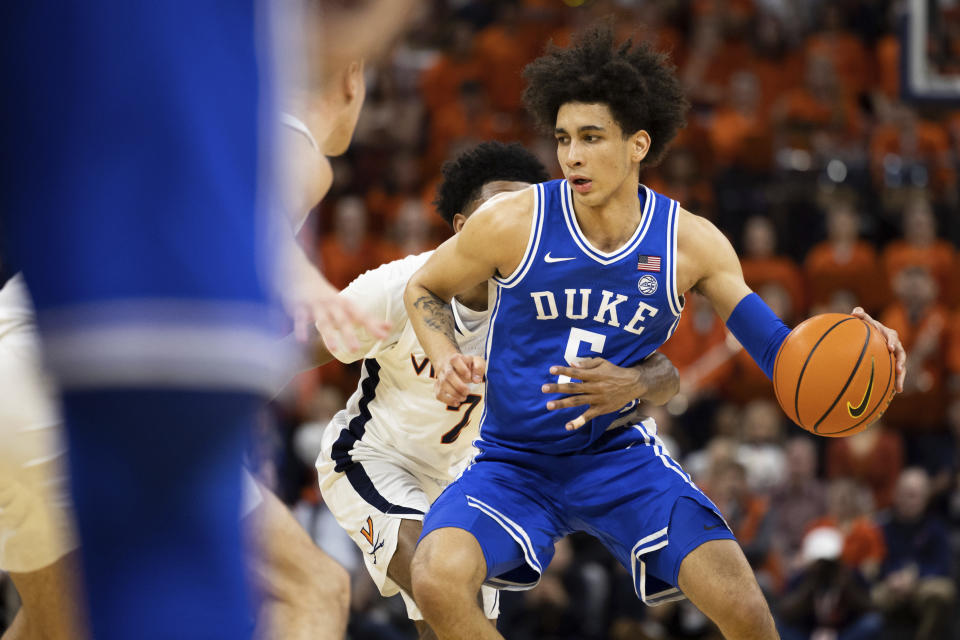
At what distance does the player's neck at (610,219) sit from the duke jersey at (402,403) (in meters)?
0.72

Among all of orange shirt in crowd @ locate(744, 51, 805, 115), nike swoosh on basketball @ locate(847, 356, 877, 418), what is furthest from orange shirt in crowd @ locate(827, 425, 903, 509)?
nike swoosh on basketball @ locate(847, 356, 877, 418)

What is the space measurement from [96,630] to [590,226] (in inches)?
126

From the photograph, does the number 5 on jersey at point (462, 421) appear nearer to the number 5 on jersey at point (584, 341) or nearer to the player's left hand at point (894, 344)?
the number 5 on jersey at point (584, 341)

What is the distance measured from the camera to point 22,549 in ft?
12.1

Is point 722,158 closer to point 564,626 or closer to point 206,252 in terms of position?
point 564,626

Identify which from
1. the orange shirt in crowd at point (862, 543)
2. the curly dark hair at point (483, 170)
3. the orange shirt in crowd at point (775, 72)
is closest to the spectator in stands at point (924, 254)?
the orange shirt in crowd at point (862, 543)

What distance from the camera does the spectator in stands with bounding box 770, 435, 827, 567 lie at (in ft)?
29.6

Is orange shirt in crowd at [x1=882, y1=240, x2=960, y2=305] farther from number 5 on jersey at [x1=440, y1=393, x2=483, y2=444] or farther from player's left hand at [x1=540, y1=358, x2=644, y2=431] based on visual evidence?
player's left hand at [x1=540, y1=358, x2=644, y2=431]

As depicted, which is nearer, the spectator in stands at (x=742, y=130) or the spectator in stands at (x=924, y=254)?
the spectator in stands at (x=924, y=254)

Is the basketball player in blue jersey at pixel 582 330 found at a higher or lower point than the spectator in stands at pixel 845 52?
lower

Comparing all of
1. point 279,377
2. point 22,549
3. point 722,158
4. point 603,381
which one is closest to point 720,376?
point 722,158

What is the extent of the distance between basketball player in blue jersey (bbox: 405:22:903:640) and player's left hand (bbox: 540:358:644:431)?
0.02 meters

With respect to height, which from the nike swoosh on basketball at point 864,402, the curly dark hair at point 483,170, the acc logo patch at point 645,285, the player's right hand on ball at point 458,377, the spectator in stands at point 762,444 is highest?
the curly dark hair at point 483,170

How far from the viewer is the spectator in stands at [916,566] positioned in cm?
766
